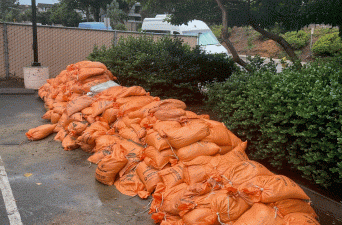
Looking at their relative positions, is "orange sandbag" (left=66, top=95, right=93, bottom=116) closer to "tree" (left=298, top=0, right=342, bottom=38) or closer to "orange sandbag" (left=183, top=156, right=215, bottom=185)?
"orange sandbag" (left=183, top=156, right=215, bottom=185)

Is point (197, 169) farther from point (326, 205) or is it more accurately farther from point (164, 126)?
point (326, 205)

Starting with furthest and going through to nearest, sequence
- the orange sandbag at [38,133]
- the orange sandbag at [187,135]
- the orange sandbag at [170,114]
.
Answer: the orange sandbag at [38,133] → the orange sandbag at [170,114] → the orange sandbag at [187,135]

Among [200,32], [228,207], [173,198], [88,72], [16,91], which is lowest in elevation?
[173,198]

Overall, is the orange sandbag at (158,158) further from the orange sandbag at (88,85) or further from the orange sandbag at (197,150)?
the orange sandbag at (88,85)

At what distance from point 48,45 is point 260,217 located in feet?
38.9

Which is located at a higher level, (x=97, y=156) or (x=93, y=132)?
(x=93, y=132)

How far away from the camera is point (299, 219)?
3275 millimetres

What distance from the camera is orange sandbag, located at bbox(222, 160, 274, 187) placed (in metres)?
3.65

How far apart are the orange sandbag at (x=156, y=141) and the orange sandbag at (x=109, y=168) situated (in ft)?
1.62

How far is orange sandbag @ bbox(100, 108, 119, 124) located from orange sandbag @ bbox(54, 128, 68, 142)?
954mm

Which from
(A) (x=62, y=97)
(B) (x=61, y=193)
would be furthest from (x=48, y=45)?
(B) (x=61, y=193)

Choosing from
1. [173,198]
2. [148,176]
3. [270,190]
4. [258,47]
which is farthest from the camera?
[258,47]

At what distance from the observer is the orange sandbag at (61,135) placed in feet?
22.0

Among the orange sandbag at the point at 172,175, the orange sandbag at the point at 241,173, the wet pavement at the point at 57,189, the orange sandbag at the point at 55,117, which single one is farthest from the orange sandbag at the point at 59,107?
the orange sandbag at the point at 241,173
